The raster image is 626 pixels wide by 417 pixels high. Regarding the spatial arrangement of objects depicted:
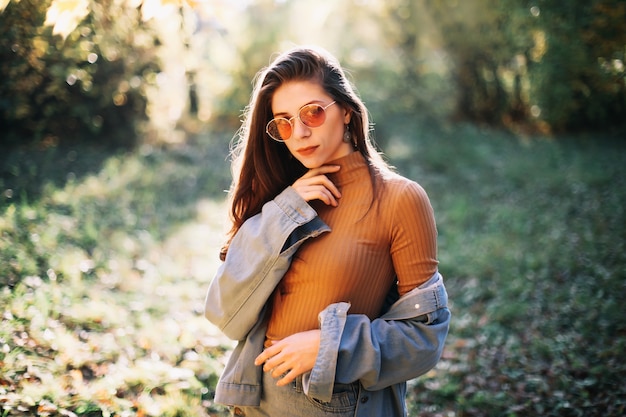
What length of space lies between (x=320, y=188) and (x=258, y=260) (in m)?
0.38

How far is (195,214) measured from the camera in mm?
6984

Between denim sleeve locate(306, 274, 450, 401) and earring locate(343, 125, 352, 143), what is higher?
earring locate(343, 125, 352, 143)

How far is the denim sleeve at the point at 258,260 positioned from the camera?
6.54 ft

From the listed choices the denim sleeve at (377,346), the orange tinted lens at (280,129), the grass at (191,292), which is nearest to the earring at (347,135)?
the orange tinted lens at (280,129)

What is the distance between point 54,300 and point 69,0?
88.5 inches

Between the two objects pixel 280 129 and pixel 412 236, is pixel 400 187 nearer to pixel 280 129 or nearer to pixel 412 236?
pixel 412 236

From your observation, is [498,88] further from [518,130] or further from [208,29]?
[208,29]

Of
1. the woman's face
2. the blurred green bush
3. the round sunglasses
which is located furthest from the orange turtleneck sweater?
the blurred green bush

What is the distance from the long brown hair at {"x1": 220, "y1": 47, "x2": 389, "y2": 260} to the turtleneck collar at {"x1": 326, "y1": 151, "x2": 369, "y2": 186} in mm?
44

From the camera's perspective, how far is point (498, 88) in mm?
13484

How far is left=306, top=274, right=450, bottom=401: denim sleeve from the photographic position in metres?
1.84

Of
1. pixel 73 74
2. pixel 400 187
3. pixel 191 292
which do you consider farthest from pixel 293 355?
pixel 73 74

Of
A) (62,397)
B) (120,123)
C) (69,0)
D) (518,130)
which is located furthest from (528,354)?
(518,130)

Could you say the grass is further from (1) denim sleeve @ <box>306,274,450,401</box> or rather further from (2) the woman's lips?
(2) the woman's lips
